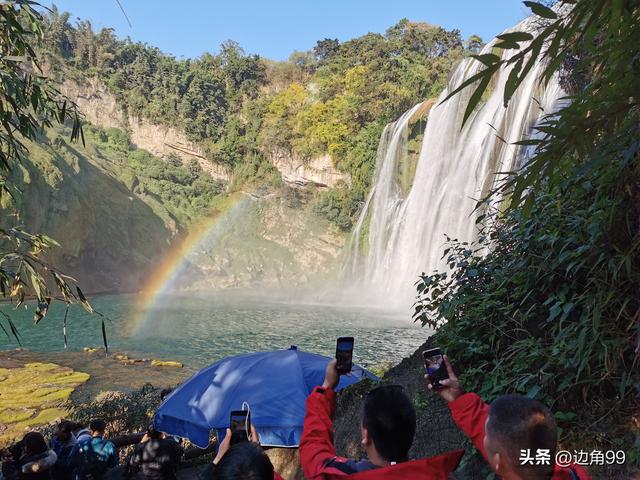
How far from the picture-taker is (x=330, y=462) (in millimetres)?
1631

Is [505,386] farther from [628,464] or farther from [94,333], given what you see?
[94,333]

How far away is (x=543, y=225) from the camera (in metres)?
4.33

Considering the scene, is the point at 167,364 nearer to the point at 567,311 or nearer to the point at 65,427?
the point at 65,427

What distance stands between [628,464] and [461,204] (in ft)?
52.0

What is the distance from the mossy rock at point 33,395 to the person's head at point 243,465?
8864 millimetres

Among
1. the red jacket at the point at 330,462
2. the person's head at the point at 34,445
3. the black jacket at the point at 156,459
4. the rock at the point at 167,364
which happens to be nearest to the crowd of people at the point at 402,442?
the red jacket at the point at 330,462

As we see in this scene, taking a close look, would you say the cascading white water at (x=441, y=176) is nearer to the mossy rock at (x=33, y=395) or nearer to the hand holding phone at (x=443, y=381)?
the hand holding phone at (x=443, y=381)

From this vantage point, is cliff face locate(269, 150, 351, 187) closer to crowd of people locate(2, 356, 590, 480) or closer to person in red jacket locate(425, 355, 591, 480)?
crowd of people locate(2, 356, 590, 480)

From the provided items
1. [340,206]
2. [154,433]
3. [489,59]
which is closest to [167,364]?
[154,433]

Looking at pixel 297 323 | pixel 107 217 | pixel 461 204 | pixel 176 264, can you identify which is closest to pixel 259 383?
pixel 461 204

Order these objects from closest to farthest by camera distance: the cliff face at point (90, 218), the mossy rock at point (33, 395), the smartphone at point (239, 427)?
the smartphone at point (239, 427), the mossy rock at point (33, 395), the cliff face at point (90, 218)

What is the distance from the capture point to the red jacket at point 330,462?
57.4 inches

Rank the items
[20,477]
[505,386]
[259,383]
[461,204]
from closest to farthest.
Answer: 1. [505,386]
2. [20,477]
3. [259,383]
4. [461,204]

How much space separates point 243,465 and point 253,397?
3177 millimetres
